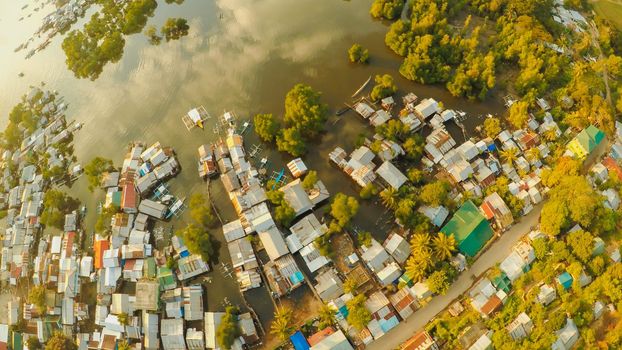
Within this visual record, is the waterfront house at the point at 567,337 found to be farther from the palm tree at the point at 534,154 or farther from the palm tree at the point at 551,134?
the palm tree at the point at 551,134

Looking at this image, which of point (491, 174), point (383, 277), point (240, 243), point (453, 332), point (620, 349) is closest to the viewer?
point (620, 349)

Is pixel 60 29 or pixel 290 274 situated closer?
pixel 290 274

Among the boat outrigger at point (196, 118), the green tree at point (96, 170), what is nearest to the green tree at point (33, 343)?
the green tree at point (96, 170)

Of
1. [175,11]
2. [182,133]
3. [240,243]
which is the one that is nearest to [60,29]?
[175,11]

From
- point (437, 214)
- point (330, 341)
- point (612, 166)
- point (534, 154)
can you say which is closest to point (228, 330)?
point (330, 341)

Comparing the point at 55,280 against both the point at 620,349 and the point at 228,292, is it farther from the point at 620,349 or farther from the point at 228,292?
the point at 620,349

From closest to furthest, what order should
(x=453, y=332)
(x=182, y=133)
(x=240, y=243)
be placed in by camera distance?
(x=453, y=332) → (x=240, y=243) → (x=182, y=133)

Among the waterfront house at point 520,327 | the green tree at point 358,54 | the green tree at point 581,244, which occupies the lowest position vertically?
the waterfront house at point 520,327
